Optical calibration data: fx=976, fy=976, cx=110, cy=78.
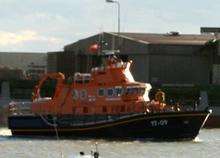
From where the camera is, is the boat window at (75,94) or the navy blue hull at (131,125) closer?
the navy blue hull at (131,125)

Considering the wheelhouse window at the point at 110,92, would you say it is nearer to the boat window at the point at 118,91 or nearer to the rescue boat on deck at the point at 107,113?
the rescue boat on deck at the point at 107,113

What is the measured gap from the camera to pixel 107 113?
54.8 m

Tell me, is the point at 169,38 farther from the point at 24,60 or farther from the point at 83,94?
the point at 24,60

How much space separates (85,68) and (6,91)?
1526cm

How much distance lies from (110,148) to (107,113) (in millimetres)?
6853

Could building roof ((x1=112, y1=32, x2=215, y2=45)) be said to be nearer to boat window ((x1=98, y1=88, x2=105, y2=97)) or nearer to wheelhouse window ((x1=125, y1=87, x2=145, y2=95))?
boat window ((x1=98, y1=88, x2=105, y2=97))

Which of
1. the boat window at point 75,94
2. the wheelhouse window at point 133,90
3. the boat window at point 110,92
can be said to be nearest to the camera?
the wheelhouse window at point 133,90

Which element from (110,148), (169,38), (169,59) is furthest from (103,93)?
(169,38)

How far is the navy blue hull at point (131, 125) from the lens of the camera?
175ft

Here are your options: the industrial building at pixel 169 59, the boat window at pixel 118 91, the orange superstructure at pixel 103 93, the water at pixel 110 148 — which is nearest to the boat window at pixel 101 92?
the orange superstructure at pixel 103 93

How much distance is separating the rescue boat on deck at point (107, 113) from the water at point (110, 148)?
983mm

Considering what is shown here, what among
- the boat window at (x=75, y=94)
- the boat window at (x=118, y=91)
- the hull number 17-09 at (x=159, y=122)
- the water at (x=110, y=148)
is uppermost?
the boat window at (x=118, y=91)

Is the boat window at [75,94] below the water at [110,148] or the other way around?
the other way around

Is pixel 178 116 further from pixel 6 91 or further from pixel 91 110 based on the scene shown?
pixel 6 91
